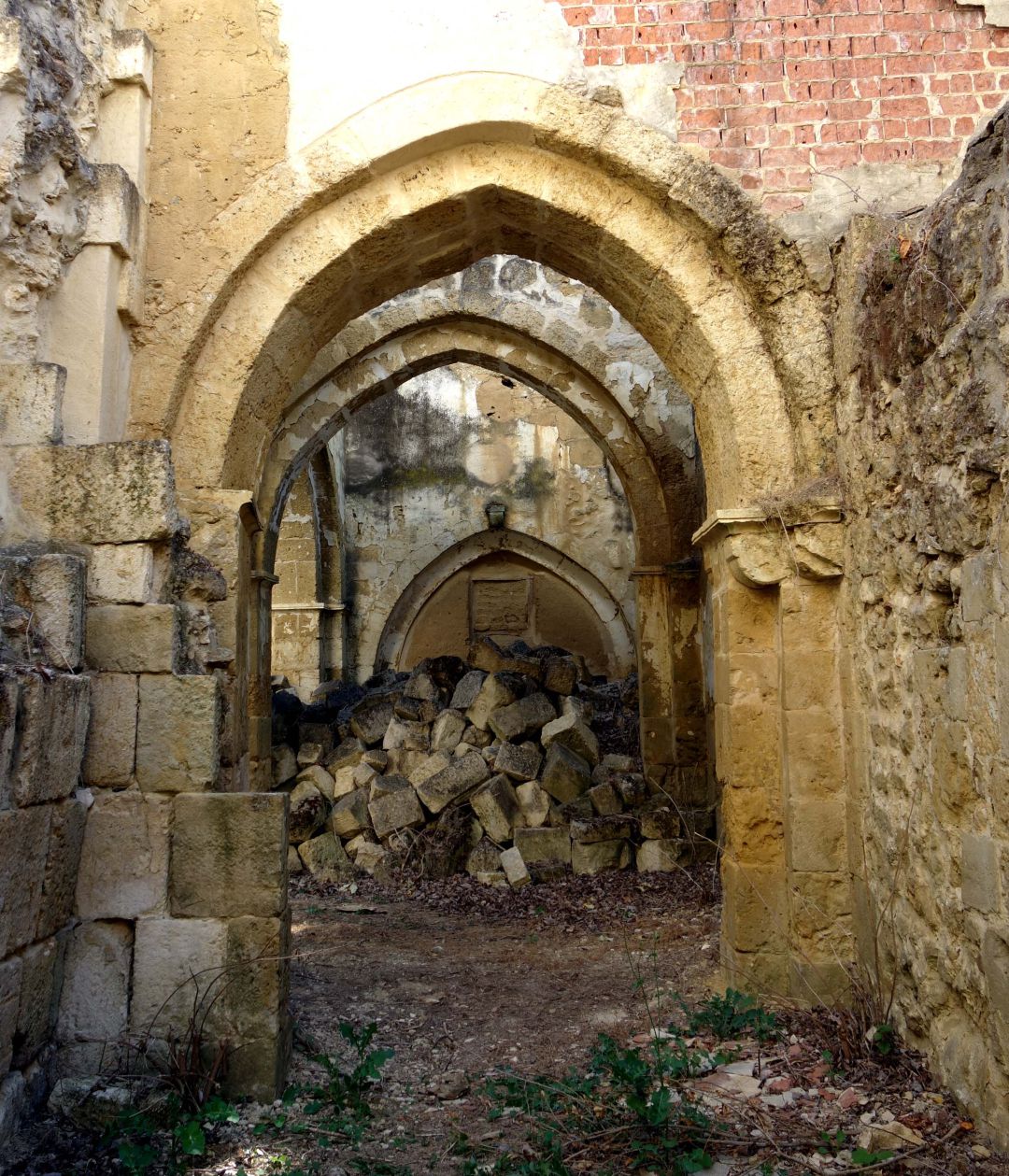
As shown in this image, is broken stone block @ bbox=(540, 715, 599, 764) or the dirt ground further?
broken stone block @ bbox=(540, 715, 599, 764)

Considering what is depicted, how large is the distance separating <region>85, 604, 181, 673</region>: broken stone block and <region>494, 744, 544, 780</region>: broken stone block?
4460 mm

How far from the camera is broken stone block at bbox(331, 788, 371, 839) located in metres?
7.37

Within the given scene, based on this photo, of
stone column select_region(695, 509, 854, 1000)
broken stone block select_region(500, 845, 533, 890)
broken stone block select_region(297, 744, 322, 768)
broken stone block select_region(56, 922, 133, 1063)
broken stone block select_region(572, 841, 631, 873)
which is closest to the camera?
broken stone block select_region(56, 922, 133, 1063)

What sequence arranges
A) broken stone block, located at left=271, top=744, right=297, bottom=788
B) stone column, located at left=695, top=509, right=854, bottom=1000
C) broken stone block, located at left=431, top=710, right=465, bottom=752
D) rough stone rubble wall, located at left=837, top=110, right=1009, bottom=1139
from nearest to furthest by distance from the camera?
rough stone rubble wall, located at left=837, top=110, right=1009, bottom=1139
stone column, located at left=695, top=509, right=854, bottom=1000
broken stone block, located at left=431, top=710, right=465, bottom=752
broken stone block, located at left=271, top=744, right=297, bottom=788

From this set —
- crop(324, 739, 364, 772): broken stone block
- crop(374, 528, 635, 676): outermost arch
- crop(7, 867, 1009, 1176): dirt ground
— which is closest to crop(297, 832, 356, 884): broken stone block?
crop(7, 867, 1009, 1176): dirt ground

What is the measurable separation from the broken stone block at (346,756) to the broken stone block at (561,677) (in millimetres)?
1605

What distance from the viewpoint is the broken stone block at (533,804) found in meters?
7.13

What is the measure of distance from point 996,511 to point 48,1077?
3.11 metres

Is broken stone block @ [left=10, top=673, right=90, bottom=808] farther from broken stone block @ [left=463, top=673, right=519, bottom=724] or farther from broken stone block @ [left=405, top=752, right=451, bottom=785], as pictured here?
broken stone block @ [left=463, top=673, right=519, bottom=724]

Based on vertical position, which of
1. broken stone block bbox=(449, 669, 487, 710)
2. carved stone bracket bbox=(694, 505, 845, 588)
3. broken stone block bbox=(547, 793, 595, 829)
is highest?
carved stone bracket bbox=(694, 505, 845, 588)

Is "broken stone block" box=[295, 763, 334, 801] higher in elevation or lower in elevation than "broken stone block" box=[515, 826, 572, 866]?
higher

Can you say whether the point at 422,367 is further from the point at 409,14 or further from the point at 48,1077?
the point at 48,1077

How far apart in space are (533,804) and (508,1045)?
3.36 metres

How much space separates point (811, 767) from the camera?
414 cm
